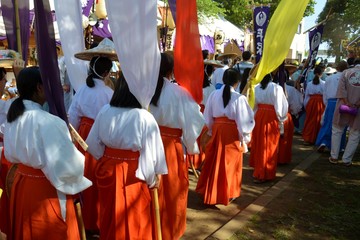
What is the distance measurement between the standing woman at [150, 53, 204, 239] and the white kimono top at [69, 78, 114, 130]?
2.71 ft

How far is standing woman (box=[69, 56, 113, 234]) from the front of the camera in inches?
158

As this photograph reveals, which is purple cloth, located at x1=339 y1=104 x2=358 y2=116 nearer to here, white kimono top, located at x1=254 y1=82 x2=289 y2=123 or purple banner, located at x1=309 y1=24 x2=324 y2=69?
white kimono top, located at x1=254 y1=82 x2=289 y2=123

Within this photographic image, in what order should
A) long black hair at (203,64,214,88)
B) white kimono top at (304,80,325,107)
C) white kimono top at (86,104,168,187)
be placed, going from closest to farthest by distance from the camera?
white kimono top at (86,104,168,187) < long black hair at (203,64,214,88) < white kimono top at (304,80,325,107)

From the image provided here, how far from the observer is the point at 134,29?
110 inches

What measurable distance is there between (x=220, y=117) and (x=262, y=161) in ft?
5.26

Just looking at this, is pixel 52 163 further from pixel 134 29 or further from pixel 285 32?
pixel 285 32

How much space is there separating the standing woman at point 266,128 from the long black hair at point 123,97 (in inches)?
135

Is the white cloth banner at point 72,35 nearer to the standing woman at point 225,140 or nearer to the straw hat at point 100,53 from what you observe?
the straw hat at point 100,53

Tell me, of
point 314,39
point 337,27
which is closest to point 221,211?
point 314,39

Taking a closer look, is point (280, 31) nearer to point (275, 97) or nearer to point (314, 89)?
point (275, 97)

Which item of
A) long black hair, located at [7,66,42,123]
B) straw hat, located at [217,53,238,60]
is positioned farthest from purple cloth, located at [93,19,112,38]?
long black hair, located at [7,66,42,123]

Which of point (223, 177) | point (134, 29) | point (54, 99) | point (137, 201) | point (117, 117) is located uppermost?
point (134, 29)

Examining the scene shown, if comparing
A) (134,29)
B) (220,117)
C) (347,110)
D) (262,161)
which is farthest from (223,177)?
(347,110)

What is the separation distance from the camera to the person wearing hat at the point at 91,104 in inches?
158
